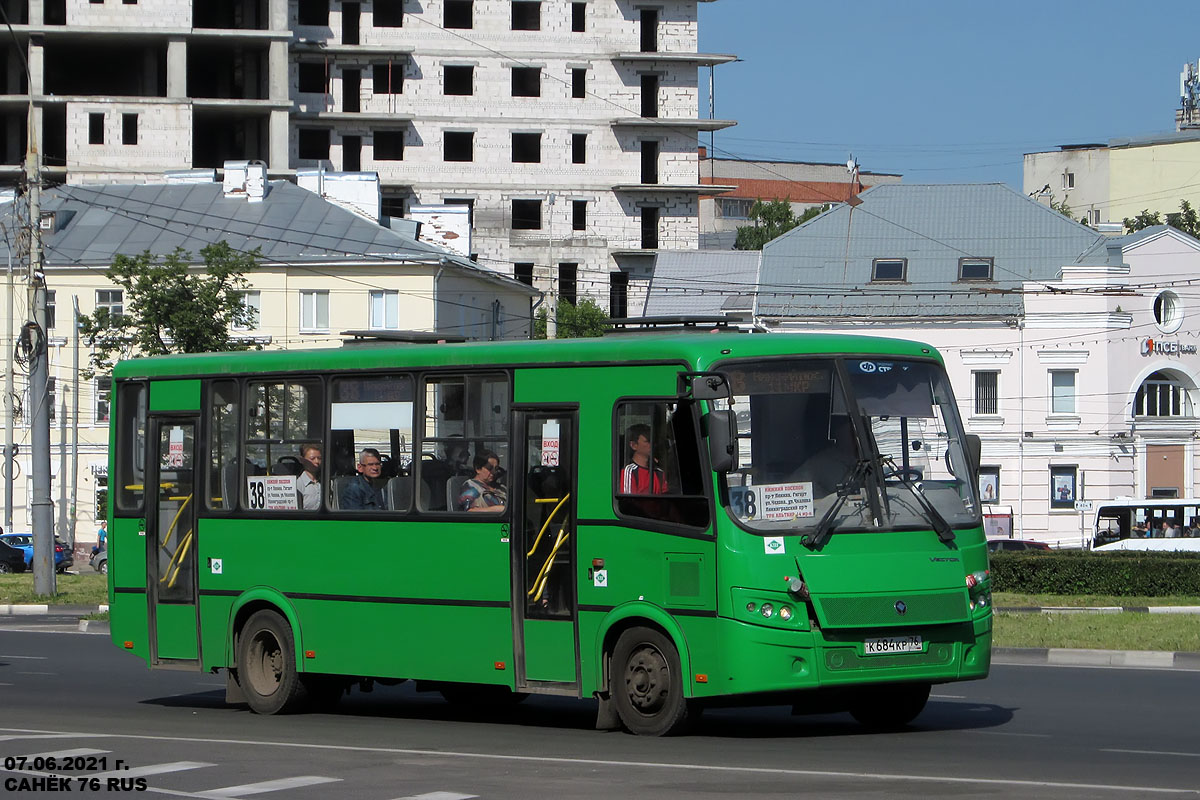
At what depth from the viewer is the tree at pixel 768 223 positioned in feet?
356

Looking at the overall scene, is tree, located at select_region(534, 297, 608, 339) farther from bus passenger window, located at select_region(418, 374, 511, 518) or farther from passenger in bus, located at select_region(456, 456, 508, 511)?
passenger in bus, located at select_region(456, 456, 508, 511)

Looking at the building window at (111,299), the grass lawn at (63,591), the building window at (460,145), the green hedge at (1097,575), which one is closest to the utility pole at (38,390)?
the grass lawn at (63,591)

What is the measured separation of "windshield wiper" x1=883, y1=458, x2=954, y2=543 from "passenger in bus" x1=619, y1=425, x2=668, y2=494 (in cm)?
157

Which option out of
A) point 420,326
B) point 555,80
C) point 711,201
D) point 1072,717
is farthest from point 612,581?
point 711,201

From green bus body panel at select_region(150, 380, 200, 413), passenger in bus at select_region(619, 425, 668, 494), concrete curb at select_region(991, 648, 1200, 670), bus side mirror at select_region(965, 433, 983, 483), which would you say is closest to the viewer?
passenger in bus at select_region(619, 425, 668, 494)

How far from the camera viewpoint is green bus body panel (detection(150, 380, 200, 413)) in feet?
53.3

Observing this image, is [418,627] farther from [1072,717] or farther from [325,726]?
[1072,717]

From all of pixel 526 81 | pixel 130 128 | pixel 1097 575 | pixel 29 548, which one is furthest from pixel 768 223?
pixel 1097 575

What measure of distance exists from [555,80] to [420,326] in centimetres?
3554

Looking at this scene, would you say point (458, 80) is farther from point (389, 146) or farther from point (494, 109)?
point (389, 146)

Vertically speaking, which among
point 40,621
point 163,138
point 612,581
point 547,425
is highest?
point 163,138

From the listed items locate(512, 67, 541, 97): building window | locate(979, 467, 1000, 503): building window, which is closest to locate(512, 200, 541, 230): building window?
locate(512, 67, 541, 97): building window

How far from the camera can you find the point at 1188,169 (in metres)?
102

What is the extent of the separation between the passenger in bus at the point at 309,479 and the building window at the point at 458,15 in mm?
82287
